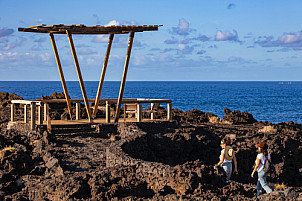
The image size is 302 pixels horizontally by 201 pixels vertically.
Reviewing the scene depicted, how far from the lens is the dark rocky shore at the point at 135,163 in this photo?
894 cm

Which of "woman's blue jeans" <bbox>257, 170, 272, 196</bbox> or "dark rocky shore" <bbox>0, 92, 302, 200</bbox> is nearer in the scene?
"dark rocky shore" <bbox>0, 92, 302, 200</bbox>

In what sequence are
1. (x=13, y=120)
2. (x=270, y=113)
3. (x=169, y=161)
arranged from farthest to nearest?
(x=270, y=113)
(x=13, y=120)
(x=169, y=161)

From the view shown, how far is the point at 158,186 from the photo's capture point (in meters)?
9.91

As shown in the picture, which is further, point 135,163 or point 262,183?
point 135,163

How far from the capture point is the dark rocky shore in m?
8.94

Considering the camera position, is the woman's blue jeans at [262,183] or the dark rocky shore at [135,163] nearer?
the dark rocky shore at [135,163]

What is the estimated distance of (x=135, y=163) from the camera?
37.9 feet

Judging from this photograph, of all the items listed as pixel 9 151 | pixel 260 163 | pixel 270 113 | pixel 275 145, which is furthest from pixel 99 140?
pixel 270 113

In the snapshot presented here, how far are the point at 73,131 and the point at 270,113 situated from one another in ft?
194

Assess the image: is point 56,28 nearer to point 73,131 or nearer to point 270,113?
point 73,131

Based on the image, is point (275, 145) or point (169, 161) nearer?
point (169, 161)

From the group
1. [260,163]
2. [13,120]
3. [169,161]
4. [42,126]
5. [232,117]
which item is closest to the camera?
[260,163]

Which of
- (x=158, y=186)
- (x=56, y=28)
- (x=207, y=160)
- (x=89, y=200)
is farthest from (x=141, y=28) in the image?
(x=89, y=200)

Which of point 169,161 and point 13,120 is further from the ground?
point 13,120
